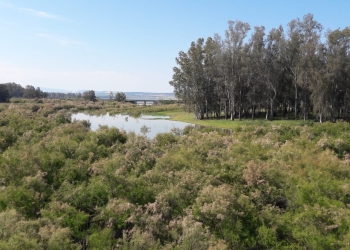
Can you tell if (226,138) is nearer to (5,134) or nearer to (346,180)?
(346,180)

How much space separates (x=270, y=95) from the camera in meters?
52.8

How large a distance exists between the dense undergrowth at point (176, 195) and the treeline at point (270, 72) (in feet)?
86.3

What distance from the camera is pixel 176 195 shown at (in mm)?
15000

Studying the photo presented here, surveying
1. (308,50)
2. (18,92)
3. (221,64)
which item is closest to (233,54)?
(221,64)

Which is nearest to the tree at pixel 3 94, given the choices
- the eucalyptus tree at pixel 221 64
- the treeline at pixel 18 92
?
the treeline at pixel 18 92

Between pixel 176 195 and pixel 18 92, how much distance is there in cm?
16178

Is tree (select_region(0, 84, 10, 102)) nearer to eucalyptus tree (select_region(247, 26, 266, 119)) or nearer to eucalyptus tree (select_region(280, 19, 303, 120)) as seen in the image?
eucalyptus tree (select_region(247, 26, 266, 119))

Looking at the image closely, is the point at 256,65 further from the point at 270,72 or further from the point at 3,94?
the point at 3,94

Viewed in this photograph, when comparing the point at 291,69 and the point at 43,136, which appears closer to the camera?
the point at 43,136

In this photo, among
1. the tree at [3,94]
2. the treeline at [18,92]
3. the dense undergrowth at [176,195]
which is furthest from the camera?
the treeline at [18,92]

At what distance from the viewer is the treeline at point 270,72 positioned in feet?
147

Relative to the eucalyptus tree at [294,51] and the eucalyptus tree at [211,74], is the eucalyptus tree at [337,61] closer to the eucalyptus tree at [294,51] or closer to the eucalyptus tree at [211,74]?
the eucalyptus tree at [294,51]

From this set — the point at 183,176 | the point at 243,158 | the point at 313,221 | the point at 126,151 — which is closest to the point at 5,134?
the point at 126,151

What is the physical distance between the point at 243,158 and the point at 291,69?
116 ft
